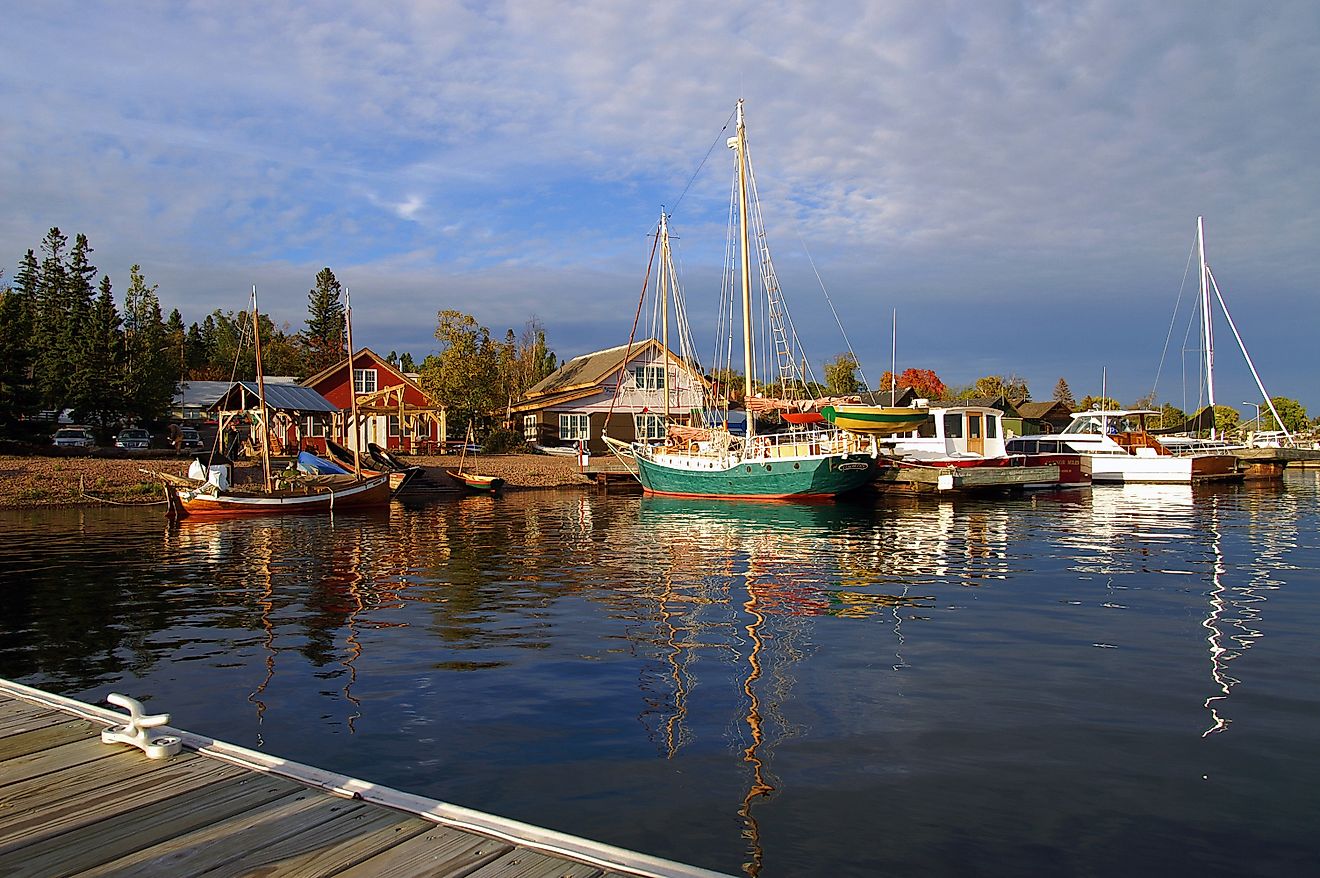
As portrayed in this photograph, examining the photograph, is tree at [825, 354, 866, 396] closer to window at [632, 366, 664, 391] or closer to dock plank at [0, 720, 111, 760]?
window at [632, 366, 664, 391]

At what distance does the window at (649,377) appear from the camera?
61.2 metres

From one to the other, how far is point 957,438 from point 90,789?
46.2 meters

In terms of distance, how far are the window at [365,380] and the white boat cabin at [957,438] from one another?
33612 mm

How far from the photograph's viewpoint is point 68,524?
2984 centimetres

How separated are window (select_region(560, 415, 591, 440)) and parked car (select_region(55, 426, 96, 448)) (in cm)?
2751

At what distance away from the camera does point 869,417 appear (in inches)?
1628

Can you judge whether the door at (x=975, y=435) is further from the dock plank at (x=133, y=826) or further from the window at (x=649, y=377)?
the dock plank at (x=133, y=826)

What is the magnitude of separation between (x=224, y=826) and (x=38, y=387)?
5985 centimetres

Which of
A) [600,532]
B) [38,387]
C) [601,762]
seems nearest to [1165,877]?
[601,762]

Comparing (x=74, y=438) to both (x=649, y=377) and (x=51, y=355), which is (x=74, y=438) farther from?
(x=649, y=377)

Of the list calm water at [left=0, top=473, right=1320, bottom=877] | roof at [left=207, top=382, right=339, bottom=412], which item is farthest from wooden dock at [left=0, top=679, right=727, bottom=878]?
roof at [left=207, top=382, right=339, bottom=412]

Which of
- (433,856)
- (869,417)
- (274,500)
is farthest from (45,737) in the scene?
(869,417)

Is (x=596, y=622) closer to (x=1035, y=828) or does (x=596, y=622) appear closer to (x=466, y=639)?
(x=466, y=639)

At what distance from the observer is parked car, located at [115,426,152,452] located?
2137 inches
